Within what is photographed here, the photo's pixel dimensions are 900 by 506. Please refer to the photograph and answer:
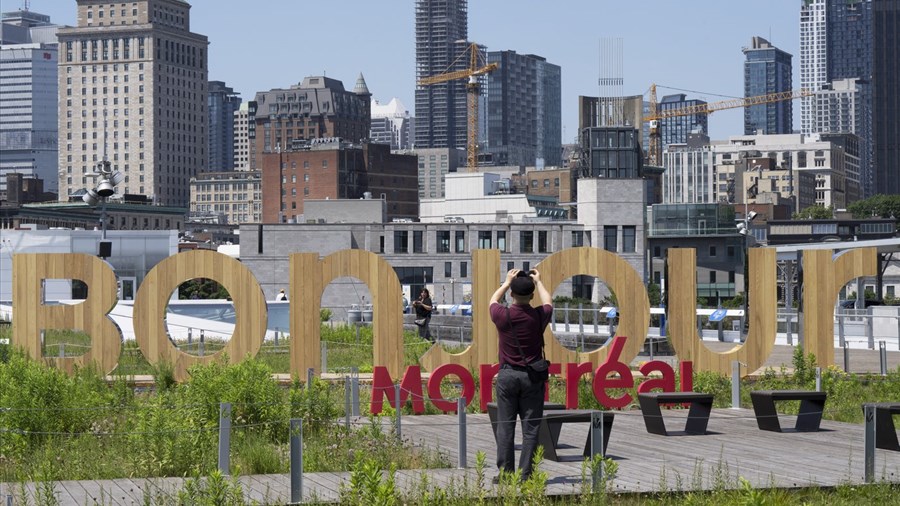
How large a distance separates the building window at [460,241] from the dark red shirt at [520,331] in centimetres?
8786

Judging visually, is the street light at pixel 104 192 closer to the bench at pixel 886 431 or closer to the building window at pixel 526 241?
the bench at pixel 886 431

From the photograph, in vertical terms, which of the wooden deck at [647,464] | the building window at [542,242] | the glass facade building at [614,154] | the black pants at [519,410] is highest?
the glass facade building at [614,154]

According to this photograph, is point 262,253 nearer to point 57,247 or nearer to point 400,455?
point 57,247

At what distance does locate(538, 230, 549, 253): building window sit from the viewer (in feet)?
347

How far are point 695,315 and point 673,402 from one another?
723 cm

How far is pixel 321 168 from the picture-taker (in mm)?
193875

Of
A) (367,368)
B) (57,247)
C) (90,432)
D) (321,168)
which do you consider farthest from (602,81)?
(90,432)

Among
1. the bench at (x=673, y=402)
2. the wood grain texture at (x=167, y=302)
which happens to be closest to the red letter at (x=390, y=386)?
the bench at (x=673, y=402)

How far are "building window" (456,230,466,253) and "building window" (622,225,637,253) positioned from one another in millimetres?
13660

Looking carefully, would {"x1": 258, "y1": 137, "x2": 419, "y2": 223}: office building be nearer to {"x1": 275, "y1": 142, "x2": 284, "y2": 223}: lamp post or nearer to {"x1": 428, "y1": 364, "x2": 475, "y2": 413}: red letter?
{"x1": 275, "y1": 142, "x2": 284, "y2": 223}: lamp post

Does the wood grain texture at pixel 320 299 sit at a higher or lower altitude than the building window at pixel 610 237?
lower

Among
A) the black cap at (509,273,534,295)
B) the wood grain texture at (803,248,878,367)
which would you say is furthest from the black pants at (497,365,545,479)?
the wood grain texture at (803,248,878,367)

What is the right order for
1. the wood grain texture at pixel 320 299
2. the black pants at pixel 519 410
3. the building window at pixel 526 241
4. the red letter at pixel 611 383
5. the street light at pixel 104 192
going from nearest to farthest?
the black pants at pixel 519 410
the red letter at pixel 611 383
the wood grain texture at pixel 320 299
the street light at pixel 104 192
the building window at pixel 526 241

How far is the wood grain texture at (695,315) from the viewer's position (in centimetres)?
2700
